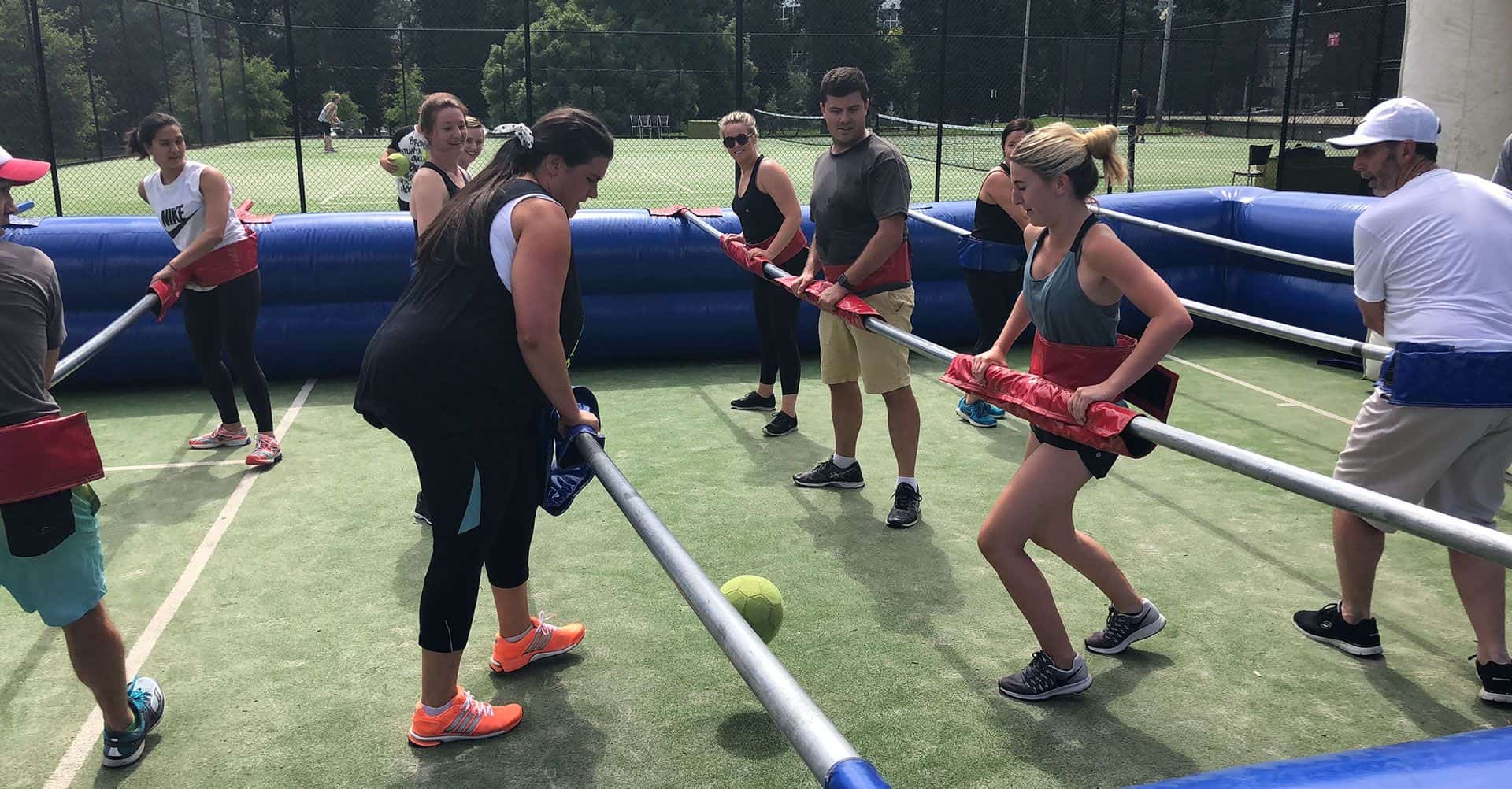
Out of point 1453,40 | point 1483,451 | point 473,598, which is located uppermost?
point 1453,40

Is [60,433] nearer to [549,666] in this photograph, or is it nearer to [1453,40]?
[549,666]

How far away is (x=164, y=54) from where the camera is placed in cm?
2664

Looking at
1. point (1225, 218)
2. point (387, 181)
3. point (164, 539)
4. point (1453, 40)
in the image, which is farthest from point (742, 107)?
point (387, 181)

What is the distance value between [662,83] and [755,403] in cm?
2309

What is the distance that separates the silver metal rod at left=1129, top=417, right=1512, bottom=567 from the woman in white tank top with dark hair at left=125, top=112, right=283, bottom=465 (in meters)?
5.08

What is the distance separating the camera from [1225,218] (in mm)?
9875

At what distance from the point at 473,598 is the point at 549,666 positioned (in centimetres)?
77

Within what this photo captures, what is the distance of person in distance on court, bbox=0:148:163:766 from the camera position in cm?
300

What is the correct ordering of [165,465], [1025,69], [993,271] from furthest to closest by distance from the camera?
[1025,69]
[993,271]
[165,465]

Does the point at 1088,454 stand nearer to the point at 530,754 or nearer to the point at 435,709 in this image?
the point at 530,754

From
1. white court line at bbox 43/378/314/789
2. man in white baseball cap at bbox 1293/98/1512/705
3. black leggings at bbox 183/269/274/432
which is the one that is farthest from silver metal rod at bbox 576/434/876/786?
black leggings at bbox 183/269/274/432

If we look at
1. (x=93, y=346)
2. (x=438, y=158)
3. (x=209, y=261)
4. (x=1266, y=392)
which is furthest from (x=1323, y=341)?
(x=209, y=261)

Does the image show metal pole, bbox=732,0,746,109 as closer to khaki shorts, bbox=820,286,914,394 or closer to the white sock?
khaki shorts, bbox=820,286,914,394

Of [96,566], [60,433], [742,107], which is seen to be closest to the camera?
[60,433]
